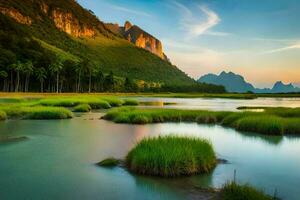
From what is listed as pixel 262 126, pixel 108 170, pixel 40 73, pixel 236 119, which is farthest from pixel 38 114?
pixel 40 73

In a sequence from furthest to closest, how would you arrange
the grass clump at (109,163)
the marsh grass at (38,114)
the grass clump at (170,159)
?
1. the marsh grass at (38,114)
2. the grass clump at (109,163)
3. the grass clump at (170,159)

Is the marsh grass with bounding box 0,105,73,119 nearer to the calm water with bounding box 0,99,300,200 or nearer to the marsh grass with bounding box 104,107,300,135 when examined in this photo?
the marsh grass with bounding box 104,107,300,135

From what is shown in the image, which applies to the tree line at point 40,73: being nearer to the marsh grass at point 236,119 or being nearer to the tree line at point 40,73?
the tree line at point 40,73

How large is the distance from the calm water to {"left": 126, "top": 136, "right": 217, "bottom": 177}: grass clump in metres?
0.47

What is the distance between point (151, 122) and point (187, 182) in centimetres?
2401

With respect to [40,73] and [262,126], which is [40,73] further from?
[262,126]

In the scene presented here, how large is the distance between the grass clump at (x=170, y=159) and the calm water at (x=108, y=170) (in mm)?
469

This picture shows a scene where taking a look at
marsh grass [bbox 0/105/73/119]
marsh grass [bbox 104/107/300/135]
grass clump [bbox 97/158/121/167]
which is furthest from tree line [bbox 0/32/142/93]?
grass clump [bbox 97/158/121/167]

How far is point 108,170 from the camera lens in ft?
53.6

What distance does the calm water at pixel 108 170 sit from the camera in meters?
13.2

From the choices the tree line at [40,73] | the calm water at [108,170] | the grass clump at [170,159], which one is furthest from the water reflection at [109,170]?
the tree line at [40,73]

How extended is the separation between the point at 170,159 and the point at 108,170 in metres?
3.07

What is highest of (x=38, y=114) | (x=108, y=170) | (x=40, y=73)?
(x=40, y=73)

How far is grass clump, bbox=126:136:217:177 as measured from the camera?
15031 mm
